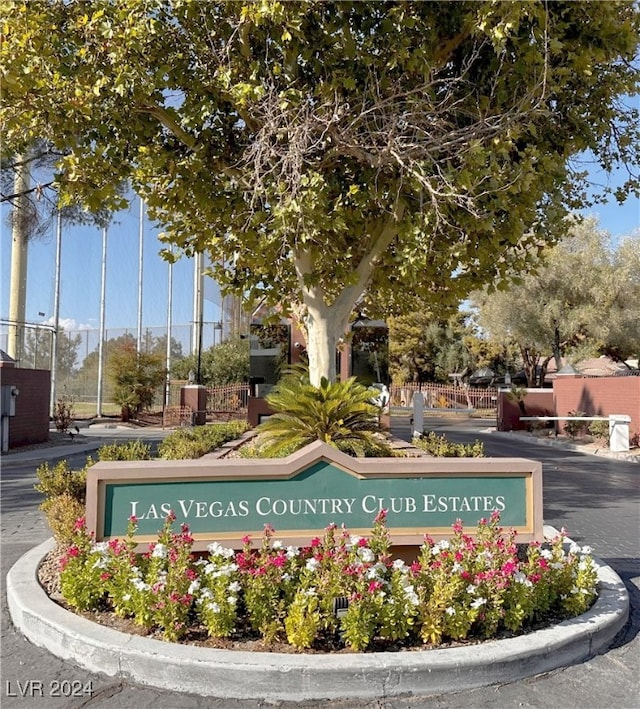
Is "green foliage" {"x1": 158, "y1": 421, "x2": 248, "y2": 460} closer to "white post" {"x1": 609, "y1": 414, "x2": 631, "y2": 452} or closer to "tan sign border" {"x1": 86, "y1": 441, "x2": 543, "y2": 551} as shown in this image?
"tan sign border" {"x1": 86, "y1": 441, "x2": 543, "y2": 551}

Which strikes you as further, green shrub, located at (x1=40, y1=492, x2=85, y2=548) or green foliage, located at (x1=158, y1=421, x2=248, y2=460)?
green foliage, located at (x1=158, y1=421, x2=248, y2=460)

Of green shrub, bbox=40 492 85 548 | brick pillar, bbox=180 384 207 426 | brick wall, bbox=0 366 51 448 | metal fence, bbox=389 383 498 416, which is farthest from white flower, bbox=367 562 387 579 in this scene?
metal fence, bbox=389 383 498 416

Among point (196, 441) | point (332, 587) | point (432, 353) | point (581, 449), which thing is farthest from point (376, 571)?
point (432, 353)

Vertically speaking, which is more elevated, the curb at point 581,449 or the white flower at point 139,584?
the white flower at point 139,584

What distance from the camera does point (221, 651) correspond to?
11.9 ft

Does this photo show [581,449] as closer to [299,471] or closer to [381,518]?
[381,518]

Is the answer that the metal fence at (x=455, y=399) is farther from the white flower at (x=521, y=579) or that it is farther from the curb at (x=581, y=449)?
the white flower at (x=521, y=579)

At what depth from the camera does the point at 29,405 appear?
16734mm

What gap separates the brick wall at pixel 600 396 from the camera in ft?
59.6

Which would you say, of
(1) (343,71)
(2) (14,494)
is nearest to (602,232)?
(1) (343,71)

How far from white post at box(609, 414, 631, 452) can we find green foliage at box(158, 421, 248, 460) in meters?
9.82

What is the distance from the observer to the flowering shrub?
12.4 ft

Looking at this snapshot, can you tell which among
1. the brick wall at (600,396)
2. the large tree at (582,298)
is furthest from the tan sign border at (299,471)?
the large tree at (582,298)

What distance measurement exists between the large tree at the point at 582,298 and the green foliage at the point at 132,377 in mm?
15644
